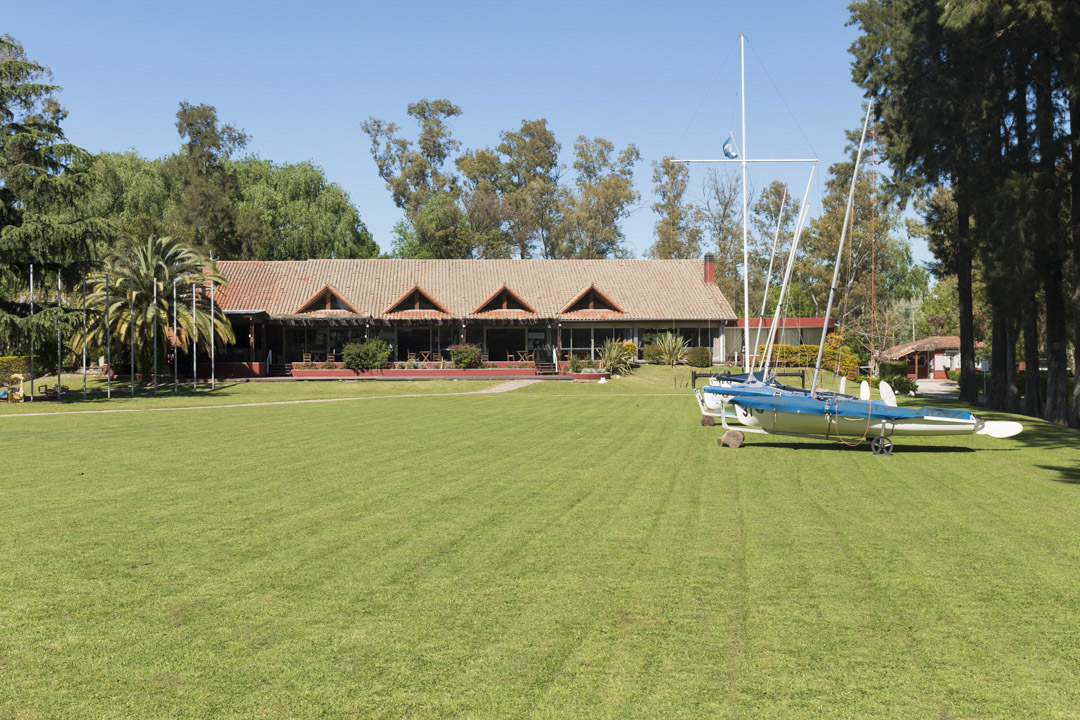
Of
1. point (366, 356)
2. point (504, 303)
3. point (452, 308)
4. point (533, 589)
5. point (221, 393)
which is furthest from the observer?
point (452, 308)

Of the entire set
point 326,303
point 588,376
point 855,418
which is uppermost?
point 326,303

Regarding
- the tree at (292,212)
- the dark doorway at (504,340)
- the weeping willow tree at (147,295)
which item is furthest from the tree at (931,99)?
the tree at (292,212)

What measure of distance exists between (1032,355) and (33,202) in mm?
33686

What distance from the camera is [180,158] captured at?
197ft

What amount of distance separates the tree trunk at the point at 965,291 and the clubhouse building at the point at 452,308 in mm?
20509

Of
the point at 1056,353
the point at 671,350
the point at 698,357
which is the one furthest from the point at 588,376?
the point at 1056,353

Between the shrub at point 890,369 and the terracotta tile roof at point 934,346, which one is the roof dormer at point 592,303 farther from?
the terracotta tile roof at point 934,346

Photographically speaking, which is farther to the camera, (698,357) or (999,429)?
(698,357)

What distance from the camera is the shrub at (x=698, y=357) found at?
159 ft

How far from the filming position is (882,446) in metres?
15.0

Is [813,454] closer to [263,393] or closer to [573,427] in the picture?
[573,427]

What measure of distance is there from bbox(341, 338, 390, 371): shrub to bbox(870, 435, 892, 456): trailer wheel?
32.9 metres

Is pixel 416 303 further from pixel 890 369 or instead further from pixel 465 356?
pixel 890 369

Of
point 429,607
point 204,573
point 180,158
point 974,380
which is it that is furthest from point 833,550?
point 180,158
